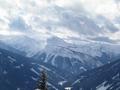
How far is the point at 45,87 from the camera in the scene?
1821 inches

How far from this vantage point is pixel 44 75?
156 feet

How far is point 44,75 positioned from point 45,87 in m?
1.72
